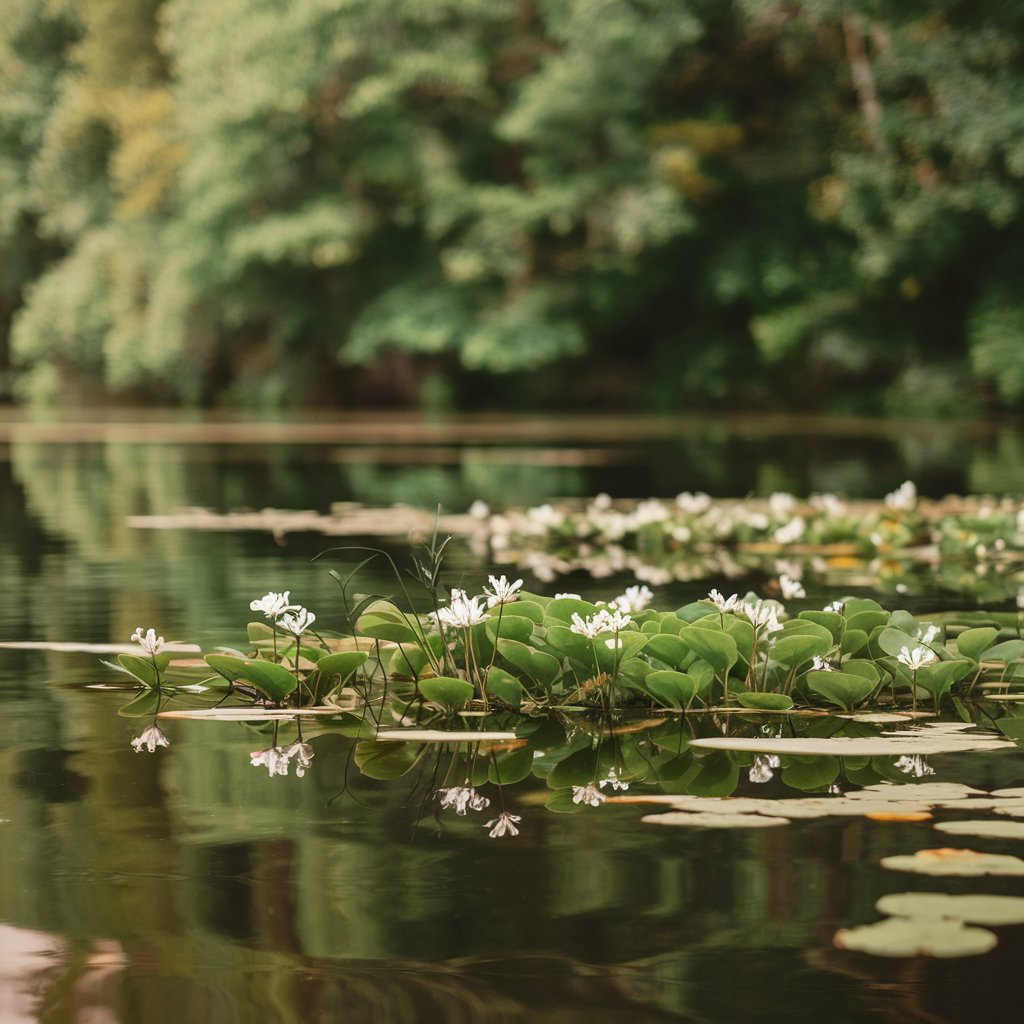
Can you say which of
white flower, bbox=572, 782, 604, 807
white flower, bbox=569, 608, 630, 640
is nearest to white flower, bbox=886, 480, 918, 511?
white flower, bbox=569, 608, 630, 640

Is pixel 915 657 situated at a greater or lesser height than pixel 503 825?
greater

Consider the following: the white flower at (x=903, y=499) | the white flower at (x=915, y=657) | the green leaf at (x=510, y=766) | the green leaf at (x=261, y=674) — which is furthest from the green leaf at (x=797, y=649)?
the white flower at (x=903, y=499)

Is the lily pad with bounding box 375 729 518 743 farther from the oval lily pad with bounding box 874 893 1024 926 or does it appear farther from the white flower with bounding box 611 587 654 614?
the oval lily pad with bounding box 874 893 1024 926

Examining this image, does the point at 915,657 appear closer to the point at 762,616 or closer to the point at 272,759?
the point at 762,616

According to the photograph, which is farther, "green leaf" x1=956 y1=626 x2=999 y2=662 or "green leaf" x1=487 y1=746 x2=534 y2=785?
"green leaf" x1=956 y1=626 x2=999 y2=662

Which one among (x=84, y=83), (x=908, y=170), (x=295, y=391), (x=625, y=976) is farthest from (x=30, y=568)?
(x=84, y=83)

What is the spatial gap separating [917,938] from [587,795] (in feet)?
3.15

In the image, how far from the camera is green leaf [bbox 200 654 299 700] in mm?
4168

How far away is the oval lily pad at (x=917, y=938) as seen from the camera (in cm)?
229

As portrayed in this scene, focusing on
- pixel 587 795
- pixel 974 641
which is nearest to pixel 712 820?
pixel 587 795

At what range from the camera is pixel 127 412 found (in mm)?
32344

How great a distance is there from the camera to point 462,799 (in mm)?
3223

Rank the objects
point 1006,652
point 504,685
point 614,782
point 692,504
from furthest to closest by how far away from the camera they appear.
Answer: point 692,504 < point 1006,652 < point 504,685 < point 614,782

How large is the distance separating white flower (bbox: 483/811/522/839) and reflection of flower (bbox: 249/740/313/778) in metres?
0.51
